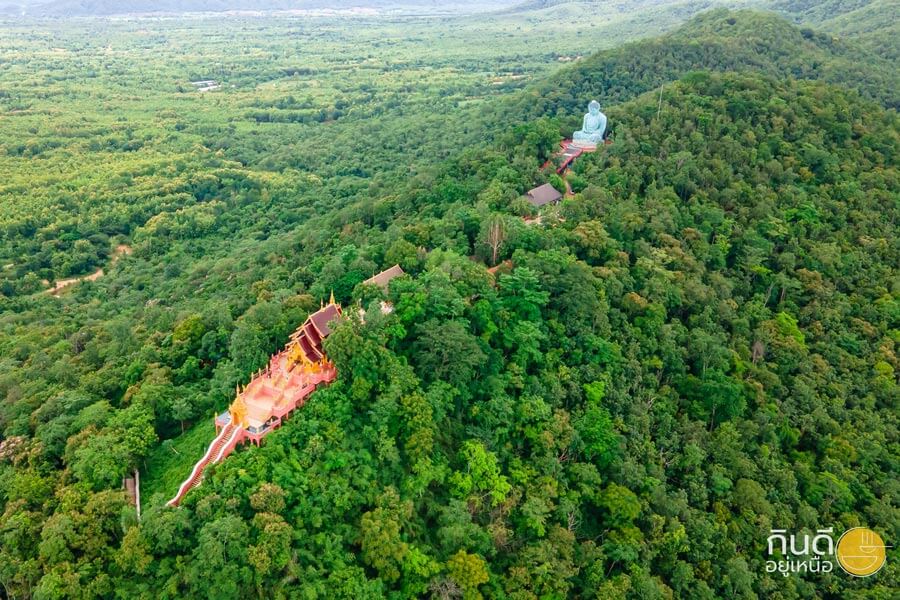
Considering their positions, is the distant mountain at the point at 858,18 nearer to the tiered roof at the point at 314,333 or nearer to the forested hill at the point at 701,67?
the forested hill at the point at 701,67

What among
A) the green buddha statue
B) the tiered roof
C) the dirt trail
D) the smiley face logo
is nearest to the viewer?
the tiered roof

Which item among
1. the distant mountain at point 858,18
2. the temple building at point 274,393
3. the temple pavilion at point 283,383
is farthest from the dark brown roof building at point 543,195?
the distant mountain at point 858,18

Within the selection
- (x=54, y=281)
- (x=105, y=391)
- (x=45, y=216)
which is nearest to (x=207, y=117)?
(x=45, y=216)

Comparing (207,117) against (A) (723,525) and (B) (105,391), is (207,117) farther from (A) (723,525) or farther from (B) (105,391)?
(A) (723,525)

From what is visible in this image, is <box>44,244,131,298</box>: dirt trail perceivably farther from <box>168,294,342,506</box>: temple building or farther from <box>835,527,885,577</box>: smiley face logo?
<box>835,527,885,577</box>: smiley face logo

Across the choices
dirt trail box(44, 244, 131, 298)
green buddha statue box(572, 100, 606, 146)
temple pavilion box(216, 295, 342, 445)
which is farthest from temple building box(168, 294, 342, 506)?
dirt trail box(44, 244, 131, 298)

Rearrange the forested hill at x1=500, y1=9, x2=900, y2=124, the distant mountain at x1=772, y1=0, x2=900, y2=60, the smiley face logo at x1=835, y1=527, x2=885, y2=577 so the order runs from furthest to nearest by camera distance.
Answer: the distant mountain at x1=772, y1=0, x2=900, y2=60
the forested hill at x1=500, y1=9, x2=900, y2=124
the smiley face logo at x1=835, y1=527, x2=885, y2=577
